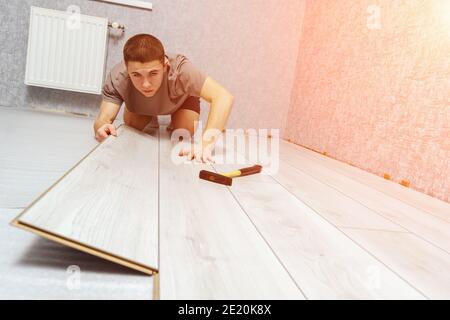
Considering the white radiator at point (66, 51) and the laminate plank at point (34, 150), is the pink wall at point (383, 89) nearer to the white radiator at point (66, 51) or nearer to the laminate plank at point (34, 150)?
the laminate plank at point (34, 150)

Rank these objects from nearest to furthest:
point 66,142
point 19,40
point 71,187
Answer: point 71,187 < point 66,142 < point 19,40

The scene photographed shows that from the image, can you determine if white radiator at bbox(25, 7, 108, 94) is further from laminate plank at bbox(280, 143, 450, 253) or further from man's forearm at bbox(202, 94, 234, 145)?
laminate plank at bbox(280, 143, 450, 253)

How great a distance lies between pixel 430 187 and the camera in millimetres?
1475

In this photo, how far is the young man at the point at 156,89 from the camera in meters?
1.47

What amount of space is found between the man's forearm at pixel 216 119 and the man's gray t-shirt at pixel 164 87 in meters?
0.13

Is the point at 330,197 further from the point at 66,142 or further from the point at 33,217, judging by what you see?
the point at 66,142

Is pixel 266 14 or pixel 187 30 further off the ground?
pixel 266 14

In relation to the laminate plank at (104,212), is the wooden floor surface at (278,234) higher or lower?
lower

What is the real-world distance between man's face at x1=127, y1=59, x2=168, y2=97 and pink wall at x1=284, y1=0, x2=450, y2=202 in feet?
3.31

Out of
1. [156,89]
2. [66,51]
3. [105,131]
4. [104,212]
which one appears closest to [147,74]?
[156,89]

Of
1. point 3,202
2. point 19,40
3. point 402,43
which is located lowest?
point 3,202

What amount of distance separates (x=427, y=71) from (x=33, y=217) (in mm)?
1503

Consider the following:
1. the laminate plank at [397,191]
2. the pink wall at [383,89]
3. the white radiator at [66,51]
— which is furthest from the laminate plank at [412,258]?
the white radiator at [66,51]
